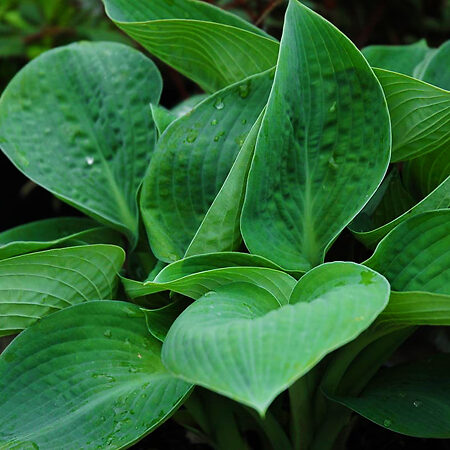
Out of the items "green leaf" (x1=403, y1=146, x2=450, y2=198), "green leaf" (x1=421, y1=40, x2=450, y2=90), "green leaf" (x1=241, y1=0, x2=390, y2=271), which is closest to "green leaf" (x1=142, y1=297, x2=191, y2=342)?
"green leaf" (x1=241, y1=0, x2=390, y2=271)

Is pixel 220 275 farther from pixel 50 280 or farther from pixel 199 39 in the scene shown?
pixel 199 39

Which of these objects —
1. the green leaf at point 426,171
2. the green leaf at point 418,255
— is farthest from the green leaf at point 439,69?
the green leaf at point 418,255

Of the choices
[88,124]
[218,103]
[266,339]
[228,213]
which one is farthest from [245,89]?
[266,339]

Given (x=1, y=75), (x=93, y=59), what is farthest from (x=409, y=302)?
(x=1, y=75)

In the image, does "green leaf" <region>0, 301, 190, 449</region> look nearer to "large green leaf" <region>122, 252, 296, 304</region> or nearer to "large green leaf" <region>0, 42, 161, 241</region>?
"large green leaf" <region>122, 252, 296, 304</region>

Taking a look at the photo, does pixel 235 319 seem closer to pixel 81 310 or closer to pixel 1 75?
pixel 81 310

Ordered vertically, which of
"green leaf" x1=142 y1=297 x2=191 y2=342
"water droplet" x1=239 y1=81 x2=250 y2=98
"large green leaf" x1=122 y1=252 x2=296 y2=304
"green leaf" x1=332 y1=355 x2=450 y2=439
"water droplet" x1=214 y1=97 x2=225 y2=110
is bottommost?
"green leaf" x1=332 y1=355 x2=450 y2=439
